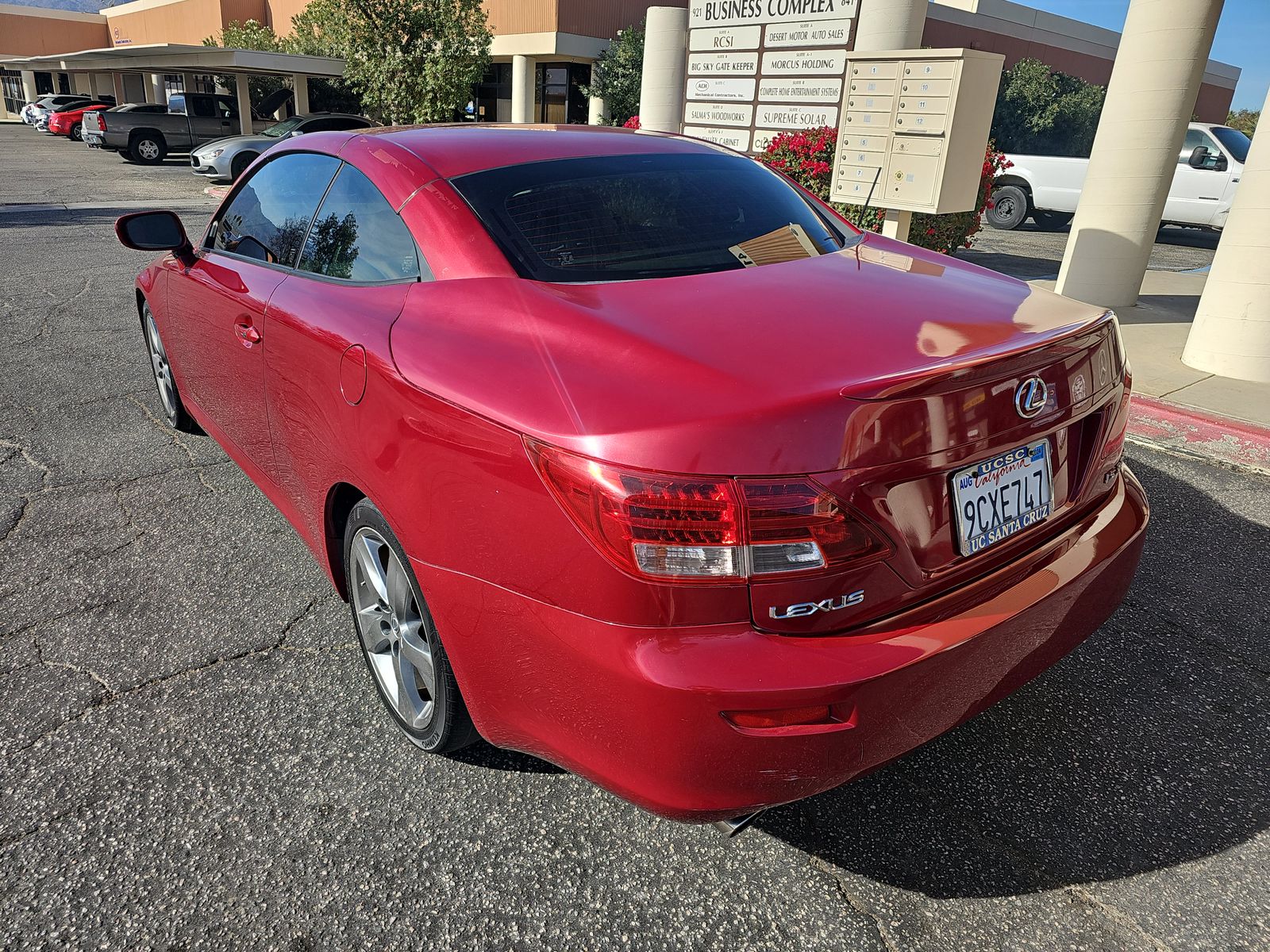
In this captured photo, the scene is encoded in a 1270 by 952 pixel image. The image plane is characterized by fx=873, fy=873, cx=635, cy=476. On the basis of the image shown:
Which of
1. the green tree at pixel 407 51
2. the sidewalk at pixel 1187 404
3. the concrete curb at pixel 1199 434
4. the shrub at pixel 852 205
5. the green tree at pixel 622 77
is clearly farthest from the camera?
the green tree at pixel 622 77

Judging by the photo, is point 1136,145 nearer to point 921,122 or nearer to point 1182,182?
point 921,122

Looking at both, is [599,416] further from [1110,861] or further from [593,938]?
[1110,861]

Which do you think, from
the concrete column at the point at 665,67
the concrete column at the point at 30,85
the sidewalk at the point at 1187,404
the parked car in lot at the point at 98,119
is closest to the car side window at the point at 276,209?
the sidewalk at the point at 1187,404

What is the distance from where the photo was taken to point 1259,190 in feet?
19.1

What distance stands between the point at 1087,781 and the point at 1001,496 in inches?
41.0

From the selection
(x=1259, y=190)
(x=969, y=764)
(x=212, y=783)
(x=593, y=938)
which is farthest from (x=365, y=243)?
(x=1259, y=190)

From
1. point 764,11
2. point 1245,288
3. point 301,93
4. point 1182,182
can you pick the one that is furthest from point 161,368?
point 301,93

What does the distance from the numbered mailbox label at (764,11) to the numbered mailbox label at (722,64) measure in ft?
1.19

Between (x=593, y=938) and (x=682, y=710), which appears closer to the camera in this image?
(x=682, y=710)

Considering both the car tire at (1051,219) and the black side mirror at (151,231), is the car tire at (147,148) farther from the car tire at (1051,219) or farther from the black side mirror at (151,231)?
the black side mirror at (151,231)

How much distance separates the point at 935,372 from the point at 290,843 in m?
1.85

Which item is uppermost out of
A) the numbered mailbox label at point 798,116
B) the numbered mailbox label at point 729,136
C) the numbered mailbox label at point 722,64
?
the numbered mailbox label at point 722,64

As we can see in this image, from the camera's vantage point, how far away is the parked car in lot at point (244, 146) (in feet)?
59.4

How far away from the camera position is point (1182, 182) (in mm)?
13680
